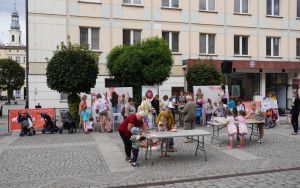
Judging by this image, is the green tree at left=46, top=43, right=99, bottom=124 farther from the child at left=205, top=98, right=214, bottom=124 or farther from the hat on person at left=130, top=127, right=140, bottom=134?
the hat on person at left=130, top=127, right=140, bottom=134

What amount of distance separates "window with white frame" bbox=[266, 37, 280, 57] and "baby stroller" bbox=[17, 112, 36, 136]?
20357 millimetres

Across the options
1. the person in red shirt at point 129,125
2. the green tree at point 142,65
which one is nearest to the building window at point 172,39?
the green tree at point 142,65

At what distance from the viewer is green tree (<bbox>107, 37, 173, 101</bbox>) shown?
19328 mm

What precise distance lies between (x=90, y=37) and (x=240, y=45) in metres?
11.7

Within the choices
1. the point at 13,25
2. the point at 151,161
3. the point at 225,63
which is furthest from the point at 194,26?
the point at 13,25

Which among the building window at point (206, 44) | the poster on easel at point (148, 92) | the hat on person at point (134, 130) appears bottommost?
the hat on person at point (134, 130)

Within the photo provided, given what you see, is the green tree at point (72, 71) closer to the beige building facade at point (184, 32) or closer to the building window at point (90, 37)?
the beige building facade at point (184, 32)

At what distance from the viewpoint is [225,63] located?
57.5ft

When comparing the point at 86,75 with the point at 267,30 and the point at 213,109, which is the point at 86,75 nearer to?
the point at 213,109

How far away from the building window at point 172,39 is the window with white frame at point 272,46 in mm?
8061

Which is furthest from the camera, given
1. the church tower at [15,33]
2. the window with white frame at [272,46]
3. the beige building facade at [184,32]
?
the church tower at [15,33]

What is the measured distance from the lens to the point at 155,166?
33.0 ft

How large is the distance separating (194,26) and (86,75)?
12057 millimetres

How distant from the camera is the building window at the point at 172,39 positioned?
Result: 2667cm
